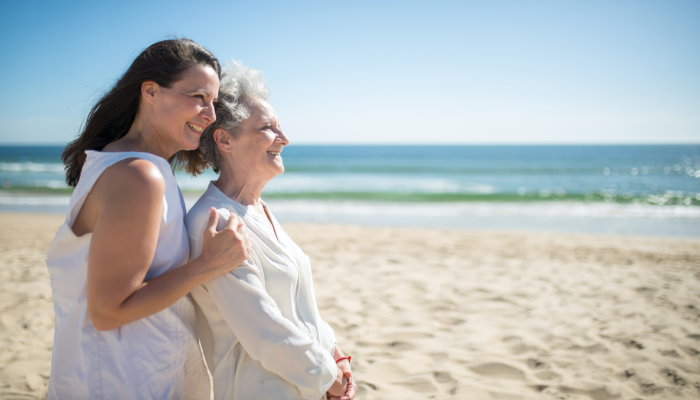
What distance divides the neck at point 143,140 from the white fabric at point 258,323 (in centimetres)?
32

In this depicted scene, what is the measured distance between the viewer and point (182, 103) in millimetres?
1660

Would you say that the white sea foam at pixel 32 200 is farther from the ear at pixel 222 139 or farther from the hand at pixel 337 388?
the hand at pixel 337 388

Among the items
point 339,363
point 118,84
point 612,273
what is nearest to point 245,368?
point 339,363

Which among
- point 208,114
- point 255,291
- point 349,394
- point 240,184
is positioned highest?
point 208,114

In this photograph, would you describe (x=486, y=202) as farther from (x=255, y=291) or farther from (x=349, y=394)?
(x=255, y=291)

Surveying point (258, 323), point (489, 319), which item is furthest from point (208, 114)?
point (489, 319)

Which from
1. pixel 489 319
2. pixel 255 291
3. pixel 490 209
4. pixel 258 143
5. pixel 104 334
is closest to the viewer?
pixel 104 334

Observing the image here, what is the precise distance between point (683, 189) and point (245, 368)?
25.8m

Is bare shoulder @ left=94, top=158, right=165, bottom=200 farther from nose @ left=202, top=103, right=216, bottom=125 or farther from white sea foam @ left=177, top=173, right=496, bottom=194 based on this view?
white sea foam @ left=177, top=173, right=496, bottom=194

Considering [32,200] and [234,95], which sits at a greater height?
[234,95]

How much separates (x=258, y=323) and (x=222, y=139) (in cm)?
98

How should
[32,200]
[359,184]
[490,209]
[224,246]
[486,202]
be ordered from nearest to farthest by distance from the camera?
[224,246] → [490,209] → [32,200] → [486,202] → [359,184]

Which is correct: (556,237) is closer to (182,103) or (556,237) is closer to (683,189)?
(182,103)

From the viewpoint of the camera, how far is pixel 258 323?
1675 mm
